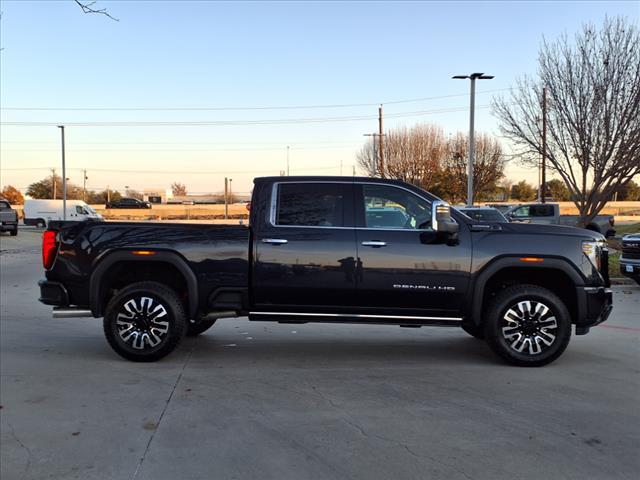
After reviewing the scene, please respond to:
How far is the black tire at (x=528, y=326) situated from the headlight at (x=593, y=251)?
56 centimetres

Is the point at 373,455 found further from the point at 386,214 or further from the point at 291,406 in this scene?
the point at 386,214

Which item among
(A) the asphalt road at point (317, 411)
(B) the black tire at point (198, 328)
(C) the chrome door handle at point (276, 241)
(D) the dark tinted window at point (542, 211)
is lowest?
(A) the asphalt road at point (317, 411)

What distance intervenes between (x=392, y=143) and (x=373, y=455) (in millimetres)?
45120

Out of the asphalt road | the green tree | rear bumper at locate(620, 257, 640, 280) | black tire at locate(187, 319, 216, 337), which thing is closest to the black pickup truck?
the asphalt road

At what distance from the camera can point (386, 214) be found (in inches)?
229

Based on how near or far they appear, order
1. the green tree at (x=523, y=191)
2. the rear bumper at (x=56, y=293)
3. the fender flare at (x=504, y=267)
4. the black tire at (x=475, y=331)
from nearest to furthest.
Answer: the fender flare at (x=504, y=267)
the rear bumper at (x=56, y=293)
the black tire at (x=475, y=331)
the green tree at (x=523, y=191)

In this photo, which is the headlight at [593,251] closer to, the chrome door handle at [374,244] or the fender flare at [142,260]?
the chrome door handle at [374,244]

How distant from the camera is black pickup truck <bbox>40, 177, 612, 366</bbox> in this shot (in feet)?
18.6

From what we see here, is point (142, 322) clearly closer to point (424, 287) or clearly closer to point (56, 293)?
point (56, 293)

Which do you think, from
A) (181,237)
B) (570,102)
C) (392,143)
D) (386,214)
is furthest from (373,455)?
(392,143)

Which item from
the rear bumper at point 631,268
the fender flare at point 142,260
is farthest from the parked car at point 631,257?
the fender flare at point 142,260

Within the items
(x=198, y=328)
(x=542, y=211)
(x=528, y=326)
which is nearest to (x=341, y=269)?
(x=528, y=326)

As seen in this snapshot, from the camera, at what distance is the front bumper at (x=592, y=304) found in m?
5.68

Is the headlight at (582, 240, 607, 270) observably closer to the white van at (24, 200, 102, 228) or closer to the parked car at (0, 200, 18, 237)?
the parked car at (0, 200, 18, 237)
